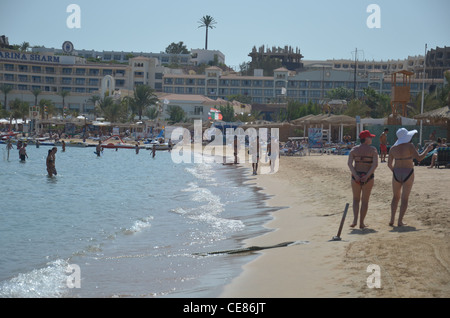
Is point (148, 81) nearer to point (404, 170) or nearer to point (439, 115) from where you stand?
point (439, 115)

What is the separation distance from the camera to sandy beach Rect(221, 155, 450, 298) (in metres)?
6.08

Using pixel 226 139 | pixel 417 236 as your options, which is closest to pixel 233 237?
pixel 417 236

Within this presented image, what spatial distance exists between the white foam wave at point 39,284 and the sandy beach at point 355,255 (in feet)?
7.52

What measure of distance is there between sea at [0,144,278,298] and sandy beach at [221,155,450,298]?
0.49 m

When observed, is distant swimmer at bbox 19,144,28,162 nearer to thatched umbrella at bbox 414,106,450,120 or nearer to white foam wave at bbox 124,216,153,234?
thatched umbrella at bbox 414,106,450,120

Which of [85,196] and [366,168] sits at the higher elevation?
[366,168]

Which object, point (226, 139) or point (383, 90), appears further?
point (383, 90)

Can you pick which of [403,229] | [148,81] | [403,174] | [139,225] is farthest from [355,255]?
[148,81]

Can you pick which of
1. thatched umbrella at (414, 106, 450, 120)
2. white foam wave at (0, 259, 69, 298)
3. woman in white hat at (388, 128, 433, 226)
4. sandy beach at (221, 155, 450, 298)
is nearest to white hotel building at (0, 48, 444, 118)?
thatched umbrella at (414, 106, 450, 120)

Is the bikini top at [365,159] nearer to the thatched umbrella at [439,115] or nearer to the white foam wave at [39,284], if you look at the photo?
the white foam wave at [39,284]
